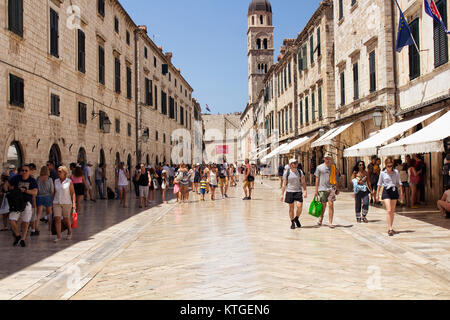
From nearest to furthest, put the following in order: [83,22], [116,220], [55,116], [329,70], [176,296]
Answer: [176,296] → [116,220] → [55,116] → [83,22] → [329,70]

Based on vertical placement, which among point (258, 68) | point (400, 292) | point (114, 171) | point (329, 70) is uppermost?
point (258, 68)

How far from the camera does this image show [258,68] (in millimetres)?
77188

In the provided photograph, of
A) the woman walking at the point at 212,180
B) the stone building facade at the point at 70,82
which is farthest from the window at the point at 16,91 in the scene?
the woman walking at the point at 212,180

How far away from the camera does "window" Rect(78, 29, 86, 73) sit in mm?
19831

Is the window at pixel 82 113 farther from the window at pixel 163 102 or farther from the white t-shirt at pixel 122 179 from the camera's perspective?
the window at pixel 163 102

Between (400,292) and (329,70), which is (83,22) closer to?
(329,70)

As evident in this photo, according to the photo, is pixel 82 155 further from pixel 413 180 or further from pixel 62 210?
pixel 413 180

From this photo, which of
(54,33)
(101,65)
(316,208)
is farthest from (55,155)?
(316,208)

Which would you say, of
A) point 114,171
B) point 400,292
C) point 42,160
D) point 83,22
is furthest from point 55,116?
point 400,292

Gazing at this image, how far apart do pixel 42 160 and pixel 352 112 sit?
46.0 ft

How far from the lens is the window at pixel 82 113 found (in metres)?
19.9

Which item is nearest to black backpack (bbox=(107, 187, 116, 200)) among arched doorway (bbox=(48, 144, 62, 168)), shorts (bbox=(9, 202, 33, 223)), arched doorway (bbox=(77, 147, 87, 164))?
arched doorway (bbox=(77, 147, 87, 164))

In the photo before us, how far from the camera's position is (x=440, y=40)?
13867mm

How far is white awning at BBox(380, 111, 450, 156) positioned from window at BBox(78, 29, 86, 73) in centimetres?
1348
